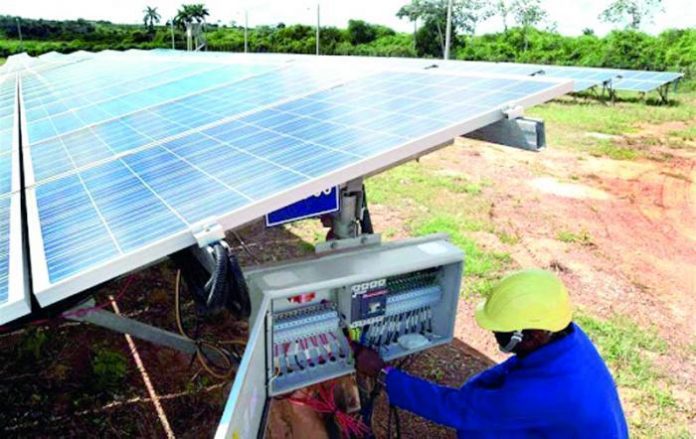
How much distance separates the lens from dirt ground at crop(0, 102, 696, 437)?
4.37 m

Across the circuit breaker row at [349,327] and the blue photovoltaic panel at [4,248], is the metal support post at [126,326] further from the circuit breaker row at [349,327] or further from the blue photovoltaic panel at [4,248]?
the circuit breaker row at [349,327]

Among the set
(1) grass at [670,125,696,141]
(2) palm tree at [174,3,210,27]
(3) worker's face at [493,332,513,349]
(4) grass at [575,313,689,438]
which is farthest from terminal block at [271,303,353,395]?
(2) palm tree at [174,3,210,27]

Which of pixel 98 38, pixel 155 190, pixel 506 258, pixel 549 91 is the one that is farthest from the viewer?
pixel 98 38

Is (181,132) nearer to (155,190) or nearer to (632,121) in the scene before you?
(155,190)

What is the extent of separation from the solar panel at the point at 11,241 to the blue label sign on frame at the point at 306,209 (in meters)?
1.37

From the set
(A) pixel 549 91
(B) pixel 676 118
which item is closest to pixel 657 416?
(A) pixel 549 91

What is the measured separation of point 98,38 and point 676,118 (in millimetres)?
59093

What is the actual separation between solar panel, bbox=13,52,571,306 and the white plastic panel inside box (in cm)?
68

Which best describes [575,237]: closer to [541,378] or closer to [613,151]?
[541,378]

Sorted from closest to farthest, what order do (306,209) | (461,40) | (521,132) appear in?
(521,132) → (306,209) → (461,40)

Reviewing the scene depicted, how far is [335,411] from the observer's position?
350cm

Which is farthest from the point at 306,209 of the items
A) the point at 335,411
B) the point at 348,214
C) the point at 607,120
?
Result: the point at 607,120

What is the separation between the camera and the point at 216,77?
22.2ft

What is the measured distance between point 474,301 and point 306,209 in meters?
3.38
